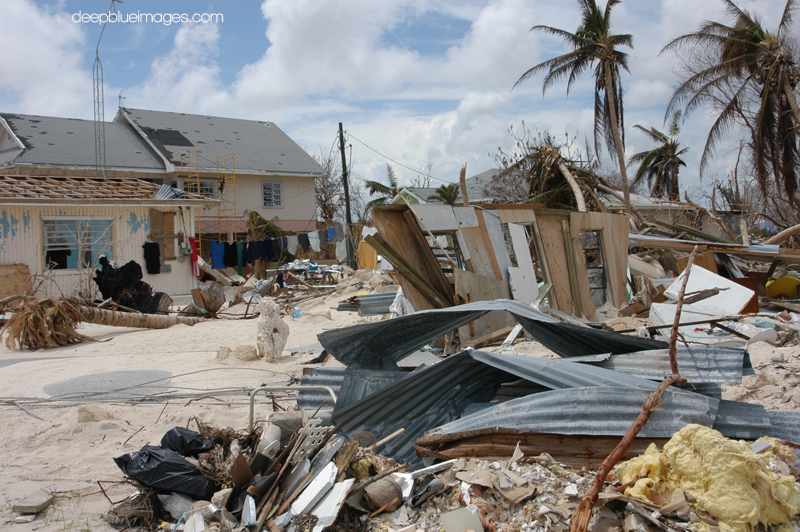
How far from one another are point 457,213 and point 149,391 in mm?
5311

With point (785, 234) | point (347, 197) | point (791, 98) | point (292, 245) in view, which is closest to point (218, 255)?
point (292, 245)

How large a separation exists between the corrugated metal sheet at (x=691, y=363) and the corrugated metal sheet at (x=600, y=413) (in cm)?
48

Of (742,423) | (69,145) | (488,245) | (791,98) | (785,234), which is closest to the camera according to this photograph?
(742,423)

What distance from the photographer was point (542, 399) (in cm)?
324

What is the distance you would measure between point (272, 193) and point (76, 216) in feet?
42.0

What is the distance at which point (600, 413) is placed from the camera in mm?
3104

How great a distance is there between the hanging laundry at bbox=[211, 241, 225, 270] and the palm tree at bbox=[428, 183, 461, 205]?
16.6m

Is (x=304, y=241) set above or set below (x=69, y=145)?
below

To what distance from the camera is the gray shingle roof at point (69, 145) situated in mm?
21516

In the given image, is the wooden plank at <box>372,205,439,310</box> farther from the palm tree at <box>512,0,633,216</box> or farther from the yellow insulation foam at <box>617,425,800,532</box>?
the palm tree at <box>512,0,633,216</box>

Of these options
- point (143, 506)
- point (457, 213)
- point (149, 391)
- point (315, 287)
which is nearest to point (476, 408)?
point (143, 506)

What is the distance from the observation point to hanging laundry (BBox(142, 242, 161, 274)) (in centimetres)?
1488

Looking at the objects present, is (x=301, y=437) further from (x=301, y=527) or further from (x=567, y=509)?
(x=567, y=509)

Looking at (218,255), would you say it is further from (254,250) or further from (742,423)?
(742,423)
